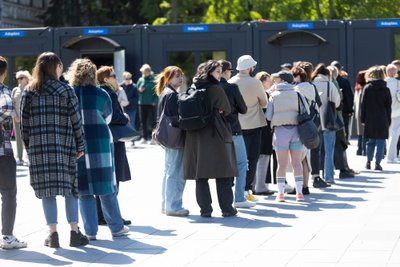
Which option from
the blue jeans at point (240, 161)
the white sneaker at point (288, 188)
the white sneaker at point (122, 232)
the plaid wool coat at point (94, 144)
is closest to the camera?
the plaid wool coat at point (94, 144)

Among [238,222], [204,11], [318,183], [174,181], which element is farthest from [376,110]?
[204,11]

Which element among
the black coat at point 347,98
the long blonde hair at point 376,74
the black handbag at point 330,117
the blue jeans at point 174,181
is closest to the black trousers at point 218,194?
the blue jeans at point 174,181

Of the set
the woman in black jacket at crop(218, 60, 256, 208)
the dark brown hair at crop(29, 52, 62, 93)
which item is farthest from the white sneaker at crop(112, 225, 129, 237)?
the woman in black jacket at crop(218, 60, 256, 208)

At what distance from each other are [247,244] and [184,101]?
2.43m

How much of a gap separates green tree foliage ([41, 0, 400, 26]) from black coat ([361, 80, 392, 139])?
19481mm

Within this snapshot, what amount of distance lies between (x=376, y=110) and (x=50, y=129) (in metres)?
9.55

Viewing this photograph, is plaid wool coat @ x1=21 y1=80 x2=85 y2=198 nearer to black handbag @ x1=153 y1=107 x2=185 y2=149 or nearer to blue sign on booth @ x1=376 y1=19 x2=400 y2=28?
black handbag @ x1=153 y1=107 x2=185 y2=149

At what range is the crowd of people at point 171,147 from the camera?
10547mm

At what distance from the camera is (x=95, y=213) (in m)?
11.2

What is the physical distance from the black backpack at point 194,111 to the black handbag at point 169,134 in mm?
381

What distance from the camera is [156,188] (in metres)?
16.6

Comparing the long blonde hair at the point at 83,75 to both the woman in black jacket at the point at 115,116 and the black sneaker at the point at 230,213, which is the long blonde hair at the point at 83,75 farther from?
the black sneaker at the point at 230,213

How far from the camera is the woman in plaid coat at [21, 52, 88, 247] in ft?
34.4

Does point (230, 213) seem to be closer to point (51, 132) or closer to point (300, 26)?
point (51, 132)
